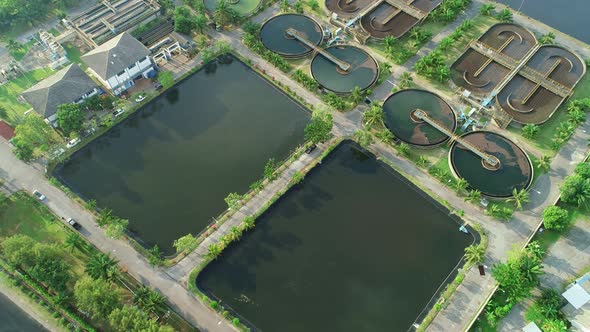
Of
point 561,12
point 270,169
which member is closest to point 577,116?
point 561,12

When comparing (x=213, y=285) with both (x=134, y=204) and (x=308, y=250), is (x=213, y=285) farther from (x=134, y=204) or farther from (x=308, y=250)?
(x=134, y=204)

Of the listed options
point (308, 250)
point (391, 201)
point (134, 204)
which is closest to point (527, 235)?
point (391, 201)

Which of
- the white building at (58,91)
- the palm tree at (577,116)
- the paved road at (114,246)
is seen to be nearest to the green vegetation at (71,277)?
the paved road at (114,246)

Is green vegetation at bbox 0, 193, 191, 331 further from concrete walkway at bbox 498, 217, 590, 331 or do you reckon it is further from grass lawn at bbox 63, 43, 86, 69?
concrete walkway at bbox 498, 217, 590, 331

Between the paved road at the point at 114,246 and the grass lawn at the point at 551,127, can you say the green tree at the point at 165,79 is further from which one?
the grass lawn at the point at 551,127

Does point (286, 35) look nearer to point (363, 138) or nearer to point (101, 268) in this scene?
point (363, 138)
